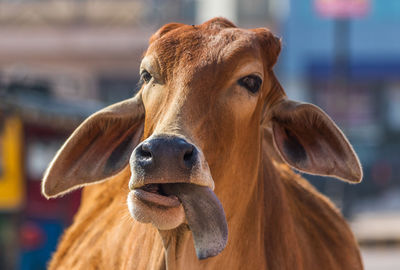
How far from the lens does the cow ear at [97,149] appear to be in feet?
11.3

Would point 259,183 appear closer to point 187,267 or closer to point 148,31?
point 187,267

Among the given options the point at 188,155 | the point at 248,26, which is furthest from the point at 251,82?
the point at 248,26

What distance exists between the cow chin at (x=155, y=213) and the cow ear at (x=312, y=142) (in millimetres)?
910

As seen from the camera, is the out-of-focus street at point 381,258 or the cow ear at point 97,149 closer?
the cow ear at point 97,149

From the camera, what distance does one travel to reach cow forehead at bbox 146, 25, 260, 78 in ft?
9.79

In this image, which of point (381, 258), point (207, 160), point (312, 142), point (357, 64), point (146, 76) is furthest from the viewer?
point (357, 64)

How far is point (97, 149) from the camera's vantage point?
139 inches

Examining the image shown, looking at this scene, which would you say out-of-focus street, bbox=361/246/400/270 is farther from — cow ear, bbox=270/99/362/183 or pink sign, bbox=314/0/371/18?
cow ear, bbox=270/99/362/183

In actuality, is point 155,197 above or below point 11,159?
above

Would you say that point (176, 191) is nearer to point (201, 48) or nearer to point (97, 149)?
point (201, 48)

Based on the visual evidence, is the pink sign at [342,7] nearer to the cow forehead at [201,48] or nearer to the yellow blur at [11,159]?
the yellow blur at [11,159]

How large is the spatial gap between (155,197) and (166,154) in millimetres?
182

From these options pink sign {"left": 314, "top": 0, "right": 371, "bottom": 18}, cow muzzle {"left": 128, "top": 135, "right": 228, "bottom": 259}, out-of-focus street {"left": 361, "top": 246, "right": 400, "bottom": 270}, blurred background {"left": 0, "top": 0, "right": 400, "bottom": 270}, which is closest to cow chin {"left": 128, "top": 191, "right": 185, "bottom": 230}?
cow muzzle {"left": 128, "top": 135, "right": 228, "bottom": 259}

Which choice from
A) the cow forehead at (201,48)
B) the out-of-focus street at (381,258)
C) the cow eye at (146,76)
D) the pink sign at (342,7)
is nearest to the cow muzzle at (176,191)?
the cow forehead at (201,48)
